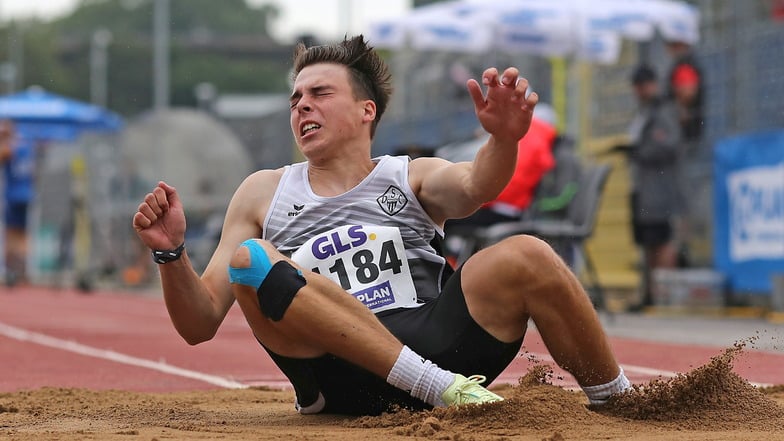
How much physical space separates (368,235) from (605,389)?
94 cm

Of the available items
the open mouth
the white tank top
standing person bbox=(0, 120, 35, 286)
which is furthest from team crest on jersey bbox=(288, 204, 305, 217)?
standing person bbox=(0, 120, 35, 286)

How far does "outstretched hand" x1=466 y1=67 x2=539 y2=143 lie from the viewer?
441 cm

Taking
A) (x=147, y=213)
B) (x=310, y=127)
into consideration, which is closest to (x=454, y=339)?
(x=310, y=127)

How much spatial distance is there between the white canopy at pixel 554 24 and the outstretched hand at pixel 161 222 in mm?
12072

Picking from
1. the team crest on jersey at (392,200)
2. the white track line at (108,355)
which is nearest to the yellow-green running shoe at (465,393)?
the team crest on jersey at (392,200)

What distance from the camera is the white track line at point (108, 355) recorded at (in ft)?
24.7

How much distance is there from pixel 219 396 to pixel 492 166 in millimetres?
2232

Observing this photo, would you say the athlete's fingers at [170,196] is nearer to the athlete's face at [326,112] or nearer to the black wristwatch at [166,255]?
the black wristwatch at [166,255]

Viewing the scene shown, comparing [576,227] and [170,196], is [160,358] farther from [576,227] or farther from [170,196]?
[170,196]

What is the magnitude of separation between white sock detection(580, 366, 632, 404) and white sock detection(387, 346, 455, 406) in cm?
53

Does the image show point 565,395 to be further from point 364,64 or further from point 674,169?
point 674,169

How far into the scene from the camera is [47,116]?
26000 millimetres

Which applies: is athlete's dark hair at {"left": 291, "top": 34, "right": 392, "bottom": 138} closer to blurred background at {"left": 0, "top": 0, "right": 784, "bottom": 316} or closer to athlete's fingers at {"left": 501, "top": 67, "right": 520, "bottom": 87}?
athlete's fingers at {"left": 501, "top": 67, "right": 520, "bottom": 87}

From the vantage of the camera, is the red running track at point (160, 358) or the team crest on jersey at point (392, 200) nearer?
the team crest on jersey at point (392, 200)
